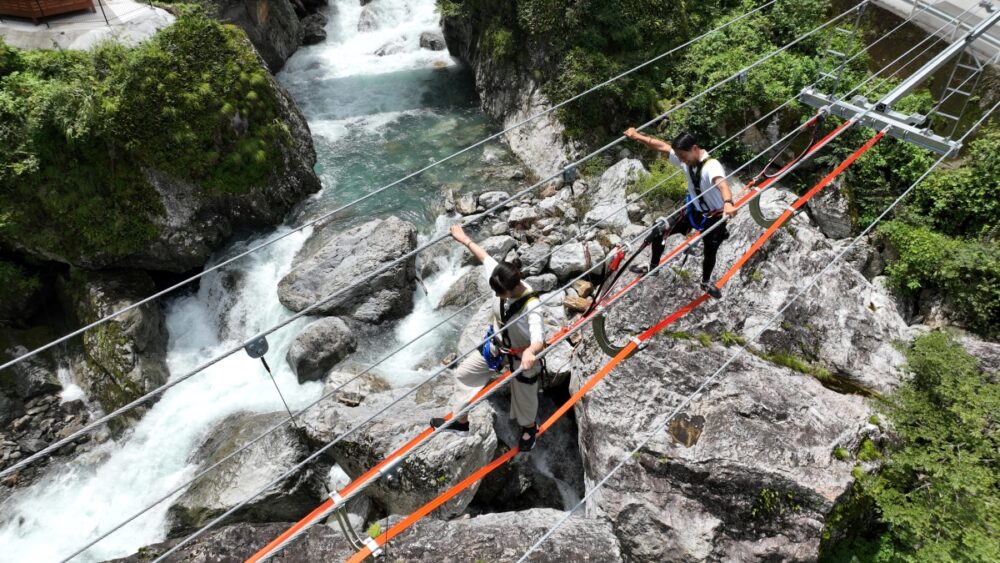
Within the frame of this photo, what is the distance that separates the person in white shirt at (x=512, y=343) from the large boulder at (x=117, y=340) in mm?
8262

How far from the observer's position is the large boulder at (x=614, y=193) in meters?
13.2

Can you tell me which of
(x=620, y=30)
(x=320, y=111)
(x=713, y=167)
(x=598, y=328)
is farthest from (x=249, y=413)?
(x=620, y=30)

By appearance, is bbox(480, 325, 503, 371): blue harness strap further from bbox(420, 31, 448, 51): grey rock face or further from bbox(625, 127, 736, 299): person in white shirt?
bbox(420, 31, 448, 51): grey rock face

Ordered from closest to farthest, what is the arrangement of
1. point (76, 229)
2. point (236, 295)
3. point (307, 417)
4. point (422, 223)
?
1. point (307, 417)
2. point (76, 229)
3. point (236, 295)
4. point (422, 223)

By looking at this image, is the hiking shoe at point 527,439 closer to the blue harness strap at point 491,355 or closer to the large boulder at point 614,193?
the blue harness strap at point 491,355

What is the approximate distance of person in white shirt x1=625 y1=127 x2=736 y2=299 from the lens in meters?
6.16

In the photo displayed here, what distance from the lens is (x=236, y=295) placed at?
44.0ft

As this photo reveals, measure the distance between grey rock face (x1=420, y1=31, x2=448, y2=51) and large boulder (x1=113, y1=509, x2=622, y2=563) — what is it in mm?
20573

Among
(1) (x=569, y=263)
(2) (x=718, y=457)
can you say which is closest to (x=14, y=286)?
(1) (x=569, y=263)

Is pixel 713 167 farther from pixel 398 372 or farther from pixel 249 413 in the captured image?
pixel 249 413

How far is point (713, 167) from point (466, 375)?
11.9 ft

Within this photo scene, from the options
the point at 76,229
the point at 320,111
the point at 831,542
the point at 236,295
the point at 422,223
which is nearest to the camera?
the point at 831,542

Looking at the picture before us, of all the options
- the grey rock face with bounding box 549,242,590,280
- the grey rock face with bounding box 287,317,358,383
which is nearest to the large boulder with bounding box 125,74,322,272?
the grey rock face with bounding box 287,317,358,383

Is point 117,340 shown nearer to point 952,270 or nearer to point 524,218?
point 524,218
